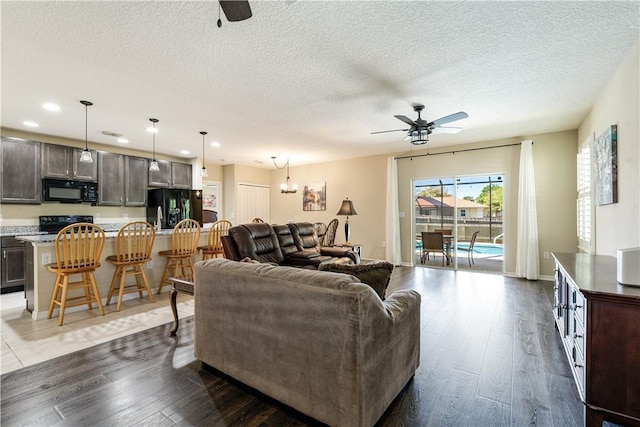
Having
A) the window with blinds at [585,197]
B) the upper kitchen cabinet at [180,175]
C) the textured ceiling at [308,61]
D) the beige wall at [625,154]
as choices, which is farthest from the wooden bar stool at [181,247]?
the window with blinds at [585,197]

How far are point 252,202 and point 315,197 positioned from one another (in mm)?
1881

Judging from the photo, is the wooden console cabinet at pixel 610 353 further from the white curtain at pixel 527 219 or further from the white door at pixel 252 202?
the white door at pixel 252 202

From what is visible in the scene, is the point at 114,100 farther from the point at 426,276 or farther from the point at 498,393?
the point at 426,276

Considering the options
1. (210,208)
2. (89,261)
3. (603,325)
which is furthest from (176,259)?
(603,325)

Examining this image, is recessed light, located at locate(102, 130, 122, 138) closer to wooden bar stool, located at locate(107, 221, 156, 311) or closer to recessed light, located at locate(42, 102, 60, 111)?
recessed light, located at locate(42, 102, 60, 111)

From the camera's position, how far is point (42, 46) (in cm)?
238

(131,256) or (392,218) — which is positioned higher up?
(392,218)

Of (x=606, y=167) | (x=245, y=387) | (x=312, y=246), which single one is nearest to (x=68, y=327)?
(x=245, y=387)

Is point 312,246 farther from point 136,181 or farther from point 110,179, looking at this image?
point 110,179

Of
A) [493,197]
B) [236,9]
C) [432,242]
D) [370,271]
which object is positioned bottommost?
[432,242]

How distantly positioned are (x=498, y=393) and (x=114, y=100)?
474 cm

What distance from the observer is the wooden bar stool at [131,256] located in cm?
359

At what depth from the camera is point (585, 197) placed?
4004mm

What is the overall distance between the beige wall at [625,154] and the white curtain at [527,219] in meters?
1.88
